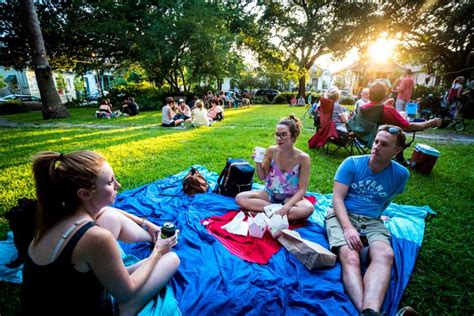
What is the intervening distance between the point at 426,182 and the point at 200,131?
700cm

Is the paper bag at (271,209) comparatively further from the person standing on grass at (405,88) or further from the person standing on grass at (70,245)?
the person standing on grass at (405,88)

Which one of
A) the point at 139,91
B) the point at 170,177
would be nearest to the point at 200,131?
the point at 170,177

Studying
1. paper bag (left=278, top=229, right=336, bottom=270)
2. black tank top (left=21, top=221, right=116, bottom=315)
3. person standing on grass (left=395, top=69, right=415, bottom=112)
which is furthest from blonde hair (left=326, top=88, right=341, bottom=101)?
person standing on grass (left=395, top=69, right=415, bottom=112)

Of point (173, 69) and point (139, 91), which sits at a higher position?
point (173, 69)

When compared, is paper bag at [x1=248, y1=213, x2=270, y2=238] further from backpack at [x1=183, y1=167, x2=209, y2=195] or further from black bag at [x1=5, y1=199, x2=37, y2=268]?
black bag at [x1=5, y1=199, x2=37, y2=268]

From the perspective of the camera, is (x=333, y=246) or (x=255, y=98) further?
(x=255, y=98)

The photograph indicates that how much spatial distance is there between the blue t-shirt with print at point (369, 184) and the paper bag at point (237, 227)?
114 cm

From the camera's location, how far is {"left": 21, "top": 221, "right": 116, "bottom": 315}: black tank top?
3.88 feet

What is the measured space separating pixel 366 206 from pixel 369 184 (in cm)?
23

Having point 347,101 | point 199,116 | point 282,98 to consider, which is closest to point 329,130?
point 199,116

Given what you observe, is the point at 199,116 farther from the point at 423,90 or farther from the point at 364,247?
the point at 423,90

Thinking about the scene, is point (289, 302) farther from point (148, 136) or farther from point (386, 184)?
point (148, 136)

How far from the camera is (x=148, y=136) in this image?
8.36m

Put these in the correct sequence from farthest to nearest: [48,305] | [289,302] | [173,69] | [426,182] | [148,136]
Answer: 1. [173,69]
2. [148,136]
3. [426,182]
4. [289,302]
5. [48,305]
